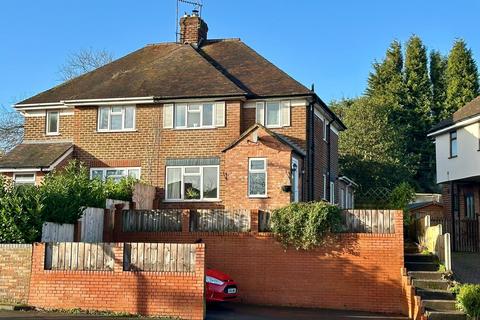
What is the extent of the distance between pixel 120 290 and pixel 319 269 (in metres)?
6.53

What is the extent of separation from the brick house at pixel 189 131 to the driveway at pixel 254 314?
6049 millimetres

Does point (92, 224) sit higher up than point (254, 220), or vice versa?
point (254, 220)

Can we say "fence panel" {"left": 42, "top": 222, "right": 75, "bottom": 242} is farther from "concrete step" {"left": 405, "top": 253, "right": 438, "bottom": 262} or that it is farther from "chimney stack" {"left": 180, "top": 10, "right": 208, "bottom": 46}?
"chimney stack" {"left": 180, "top": 10, "right": 208, "bottom": 46}

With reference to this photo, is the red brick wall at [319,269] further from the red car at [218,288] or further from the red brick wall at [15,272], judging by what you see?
the red brick wall at [15,272]

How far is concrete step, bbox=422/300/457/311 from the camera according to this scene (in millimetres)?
15926

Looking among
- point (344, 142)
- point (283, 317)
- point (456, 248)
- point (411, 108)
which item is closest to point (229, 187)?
point (283, 317)

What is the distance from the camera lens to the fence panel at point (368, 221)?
61.1 feet

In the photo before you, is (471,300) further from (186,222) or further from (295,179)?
(295,179)

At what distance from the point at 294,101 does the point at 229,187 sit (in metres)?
4.71

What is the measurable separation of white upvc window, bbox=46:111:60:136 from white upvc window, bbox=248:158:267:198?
33.3 feet

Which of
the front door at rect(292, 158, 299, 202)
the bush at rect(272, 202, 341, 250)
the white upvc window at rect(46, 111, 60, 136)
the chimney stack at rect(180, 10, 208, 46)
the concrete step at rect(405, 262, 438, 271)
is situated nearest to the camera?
the bush at rect(272, 202, 341, 250)

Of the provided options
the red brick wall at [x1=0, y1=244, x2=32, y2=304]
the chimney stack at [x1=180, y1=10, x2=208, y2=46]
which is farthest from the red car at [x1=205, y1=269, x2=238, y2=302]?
the chimney stack at [x1=180, y1=10, x2=208, y2=46]

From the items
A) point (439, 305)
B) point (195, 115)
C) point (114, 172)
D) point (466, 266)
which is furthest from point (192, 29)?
point (439, 305)

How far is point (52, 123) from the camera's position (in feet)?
93.7
